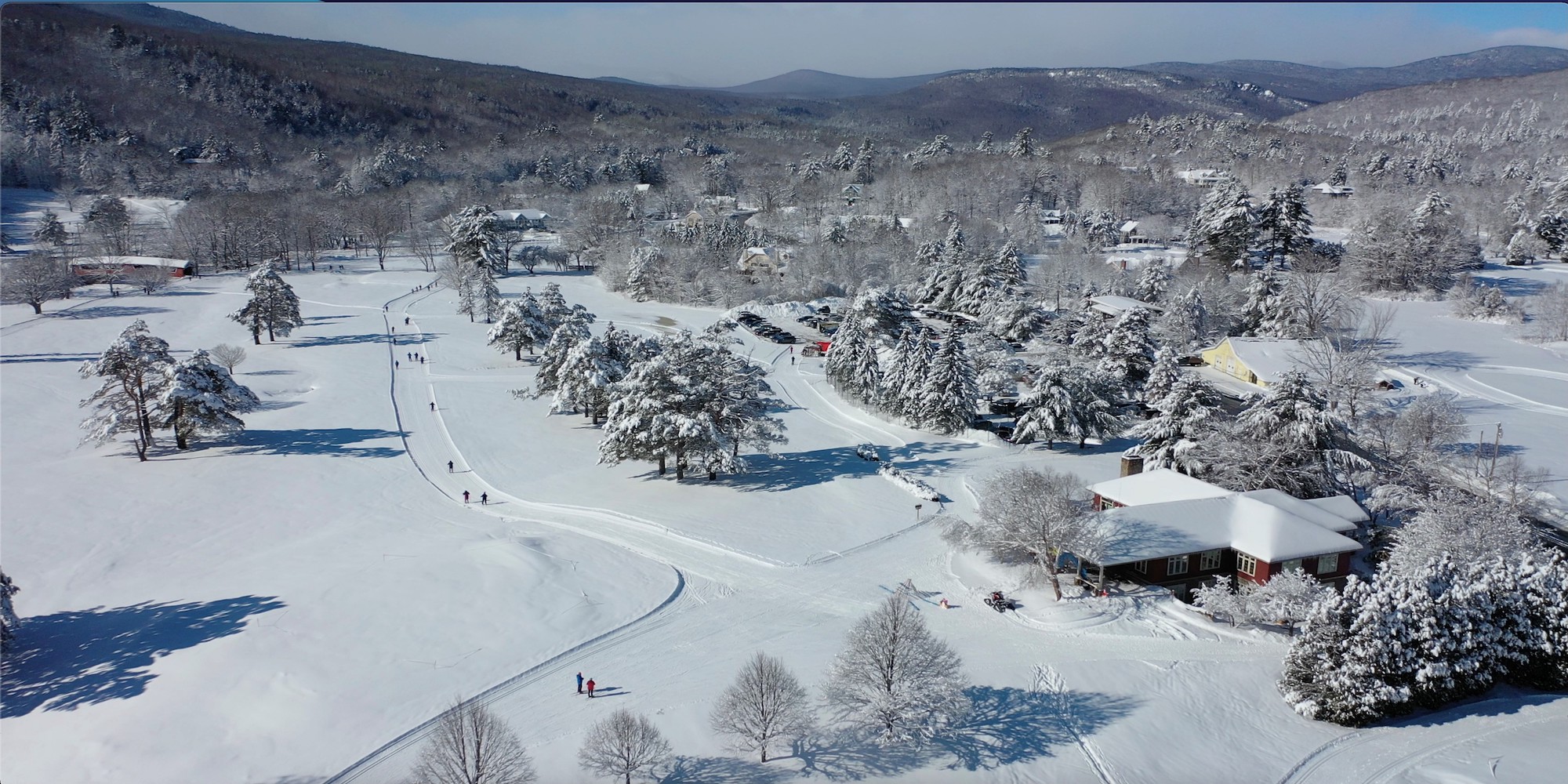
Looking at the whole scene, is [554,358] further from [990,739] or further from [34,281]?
[34,281]

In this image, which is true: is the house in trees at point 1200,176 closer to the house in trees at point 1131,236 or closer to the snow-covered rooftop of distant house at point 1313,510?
the house in trees at point 1131,236

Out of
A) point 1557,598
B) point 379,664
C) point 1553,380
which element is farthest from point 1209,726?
point 1553,380

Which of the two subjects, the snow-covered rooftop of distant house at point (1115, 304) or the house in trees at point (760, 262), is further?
the house in trees at point (760, 262)

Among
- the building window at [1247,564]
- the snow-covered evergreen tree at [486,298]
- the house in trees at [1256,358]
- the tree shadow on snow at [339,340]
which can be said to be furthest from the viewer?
the snow-covered evergreen tree at [486,298]

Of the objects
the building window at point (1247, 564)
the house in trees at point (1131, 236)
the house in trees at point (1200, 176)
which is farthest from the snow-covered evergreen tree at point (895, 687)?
the house in trees at point (1200, 176)

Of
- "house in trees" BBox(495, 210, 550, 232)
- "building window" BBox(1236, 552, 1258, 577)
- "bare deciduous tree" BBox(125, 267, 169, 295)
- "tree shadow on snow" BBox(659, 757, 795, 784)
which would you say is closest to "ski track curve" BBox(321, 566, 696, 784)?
"tree shadow on snow" BBox(659, 757, 795, 784)

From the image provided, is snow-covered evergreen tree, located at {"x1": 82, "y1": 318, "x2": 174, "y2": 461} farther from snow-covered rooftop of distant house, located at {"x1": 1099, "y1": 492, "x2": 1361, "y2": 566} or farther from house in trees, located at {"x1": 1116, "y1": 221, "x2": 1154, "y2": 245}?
house in trees, located at {"x1": 1116, "y1": 221, "x2": 1154, "y2": 245}
